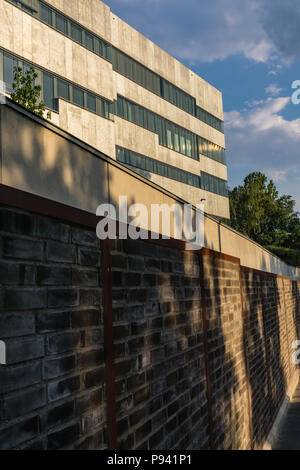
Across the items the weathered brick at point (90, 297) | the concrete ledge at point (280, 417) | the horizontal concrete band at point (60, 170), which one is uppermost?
the horizontal concrete band at point (60, 170)

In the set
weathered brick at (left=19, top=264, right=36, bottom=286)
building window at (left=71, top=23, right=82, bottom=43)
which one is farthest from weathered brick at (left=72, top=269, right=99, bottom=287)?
building window at (left=71, top=23, right=82, bottom=43)

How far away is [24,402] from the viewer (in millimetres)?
2672

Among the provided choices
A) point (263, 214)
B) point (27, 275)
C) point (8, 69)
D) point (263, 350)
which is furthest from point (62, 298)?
point (263, 214)

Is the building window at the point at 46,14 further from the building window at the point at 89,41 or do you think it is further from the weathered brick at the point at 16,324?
the weathered brick at the point at 16,324

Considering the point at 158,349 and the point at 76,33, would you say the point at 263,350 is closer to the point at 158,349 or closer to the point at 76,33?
the point at 158,349

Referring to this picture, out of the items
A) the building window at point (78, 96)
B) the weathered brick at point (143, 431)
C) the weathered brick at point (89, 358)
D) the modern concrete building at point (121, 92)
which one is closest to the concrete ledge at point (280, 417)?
the weathered brick at point (143, 431)

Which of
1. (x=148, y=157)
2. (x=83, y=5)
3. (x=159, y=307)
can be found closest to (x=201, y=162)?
(x=148, y=157)

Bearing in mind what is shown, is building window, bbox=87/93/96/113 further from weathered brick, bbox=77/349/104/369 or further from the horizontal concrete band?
weathered brick, bbox=77/349/104/369

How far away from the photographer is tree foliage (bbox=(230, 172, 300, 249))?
177 feet

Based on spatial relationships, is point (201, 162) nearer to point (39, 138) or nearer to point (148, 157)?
point (148, 157)

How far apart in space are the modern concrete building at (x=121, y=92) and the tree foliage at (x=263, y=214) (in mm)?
11358

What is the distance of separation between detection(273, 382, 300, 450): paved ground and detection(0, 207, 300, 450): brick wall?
3195 millimetres

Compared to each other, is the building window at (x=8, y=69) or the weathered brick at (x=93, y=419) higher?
the building window at (x=8, y=69)

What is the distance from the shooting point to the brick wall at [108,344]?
2.74 meters
